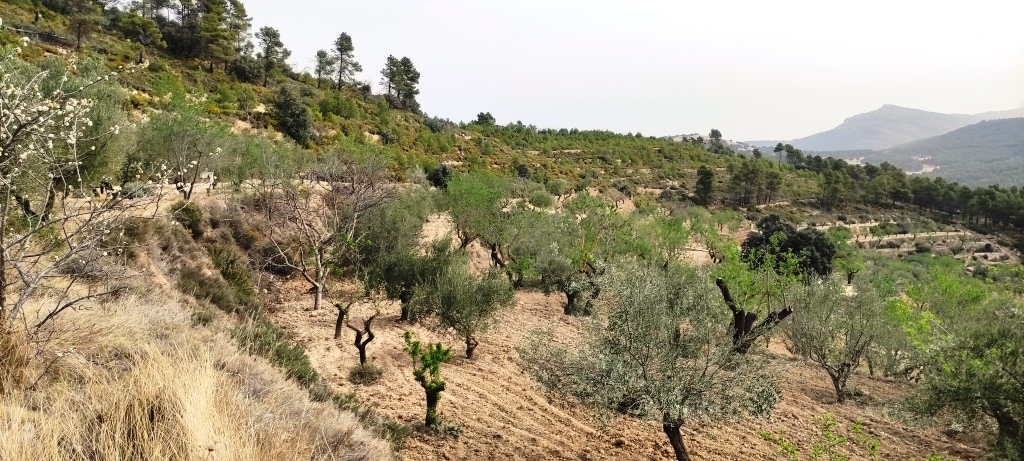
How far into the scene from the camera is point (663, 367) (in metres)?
8.54

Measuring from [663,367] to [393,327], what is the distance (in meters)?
10.5

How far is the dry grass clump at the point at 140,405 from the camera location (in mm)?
3352

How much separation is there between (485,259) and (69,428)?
2845 cm

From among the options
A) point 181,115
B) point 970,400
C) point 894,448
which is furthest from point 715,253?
point 181,115

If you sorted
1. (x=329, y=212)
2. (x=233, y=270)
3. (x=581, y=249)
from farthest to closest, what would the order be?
(x=581, y=249) < (x=329, y=212) < (x=233, y=270)

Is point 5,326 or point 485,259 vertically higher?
point 5,326

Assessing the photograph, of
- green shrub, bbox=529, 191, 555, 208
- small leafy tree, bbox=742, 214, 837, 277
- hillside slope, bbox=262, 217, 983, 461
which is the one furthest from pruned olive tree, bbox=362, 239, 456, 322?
small leafy tree, bbox=742, 214, 837, 277

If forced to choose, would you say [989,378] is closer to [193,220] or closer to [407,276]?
[407,276]

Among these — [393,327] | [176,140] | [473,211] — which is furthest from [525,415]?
[176,140]

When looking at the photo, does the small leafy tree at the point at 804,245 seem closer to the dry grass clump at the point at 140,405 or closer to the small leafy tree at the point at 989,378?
the small leafy tree at the point at 989,378

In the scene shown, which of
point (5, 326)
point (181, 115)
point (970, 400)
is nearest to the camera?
point (5, 326)

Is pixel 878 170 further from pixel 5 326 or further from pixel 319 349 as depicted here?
pixel 5 326

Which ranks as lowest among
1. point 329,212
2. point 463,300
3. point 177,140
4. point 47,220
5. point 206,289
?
point 463,300

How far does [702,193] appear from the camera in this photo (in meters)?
72.6
